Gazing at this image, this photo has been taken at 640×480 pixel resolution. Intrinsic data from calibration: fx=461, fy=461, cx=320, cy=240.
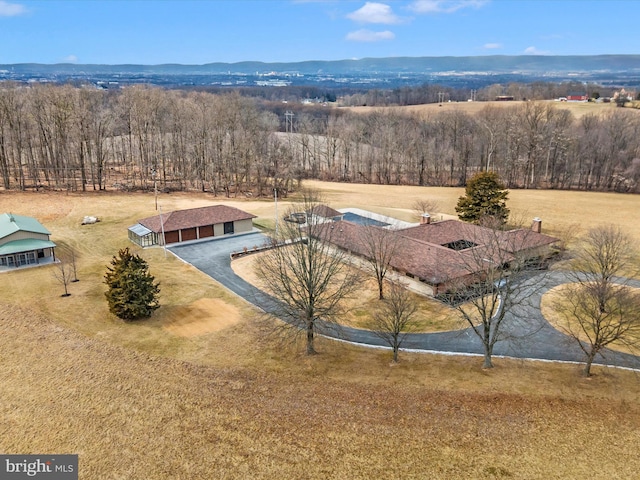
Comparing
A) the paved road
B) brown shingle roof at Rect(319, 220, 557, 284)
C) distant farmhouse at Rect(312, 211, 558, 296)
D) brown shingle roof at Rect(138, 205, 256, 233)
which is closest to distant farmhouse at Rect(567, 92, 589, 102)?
distant farmhouse at Rect(312, 211, 558, 296)

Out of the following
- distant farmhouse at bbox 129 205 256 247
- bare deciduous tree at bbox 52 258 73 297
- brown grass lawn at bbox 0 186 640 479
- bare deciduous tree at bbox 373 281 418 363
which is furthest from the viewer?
distant farmhouse at bbox 129 205 256 247

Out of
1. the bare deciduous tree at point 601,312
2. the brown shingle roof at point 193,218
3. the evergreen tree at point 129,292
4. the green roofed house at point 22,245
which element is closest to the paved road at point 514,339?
the bare deciduous tree at point 601,312

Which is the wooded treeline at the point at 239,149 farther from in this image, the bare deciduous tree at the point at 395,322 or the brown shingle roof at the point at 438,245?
the bare deciduous tree at the point at 395,322

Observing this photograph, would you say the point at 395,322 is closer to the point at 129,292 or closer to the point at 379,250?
the point at 379,250

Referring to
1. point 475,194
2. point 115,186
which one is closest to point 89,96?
point 115,186

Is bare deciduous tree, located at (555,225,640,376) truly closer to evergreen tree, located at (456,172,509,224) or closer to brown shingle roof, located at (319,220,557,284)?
brown shingle roof, located at (319,220,557,284)

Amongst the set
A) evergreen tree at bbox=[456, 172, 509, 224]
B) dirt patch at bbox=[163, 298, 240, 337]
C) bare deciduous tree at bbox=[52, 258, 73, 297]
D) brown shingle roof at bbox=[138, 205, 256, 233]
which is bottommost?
dirt patch at bbox=[163, 298, 240, 337]
